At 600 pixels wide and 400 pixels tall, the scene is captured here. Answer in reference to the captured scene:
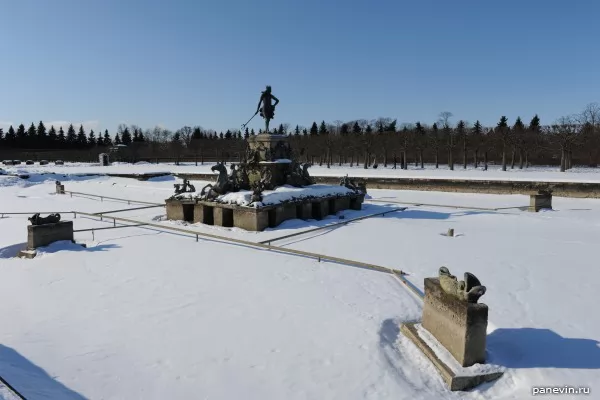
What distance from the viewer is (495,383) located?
5211 mm

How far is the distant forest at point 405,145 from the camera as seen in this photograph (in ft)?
150

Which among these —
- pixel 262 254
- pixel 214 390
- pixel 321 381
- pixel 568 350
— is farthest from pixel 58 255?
pixel 568 350

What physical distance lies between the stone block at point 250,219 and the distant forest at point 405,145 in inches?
483

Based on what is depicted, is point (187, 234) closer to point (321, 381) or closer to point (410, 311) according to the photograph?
point (410, 311)

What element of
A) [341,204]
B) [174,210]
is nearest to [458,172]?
[341,204]

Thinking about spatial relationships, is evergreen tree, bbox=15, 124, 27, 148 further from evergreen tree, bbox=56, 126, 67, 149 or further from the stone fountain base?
the stone fountain base

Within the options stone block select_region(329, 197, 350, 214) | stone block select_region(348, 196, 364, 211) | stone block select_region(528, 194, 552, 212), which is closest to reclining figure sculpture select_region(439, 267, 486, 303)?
stone block select_region(329, 197, 350, 214)

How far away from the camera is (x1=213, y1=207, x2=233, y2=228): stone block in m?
16.5

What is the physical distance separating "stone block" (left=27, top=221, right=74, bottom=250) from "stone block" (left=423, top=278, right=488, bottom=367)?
1123 centimetres

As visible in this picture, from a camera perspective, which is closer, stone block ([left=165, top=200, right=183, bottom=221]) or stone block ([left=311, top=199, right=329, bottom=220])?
stone block ([left=165, top=200, right=183, bottom=221])

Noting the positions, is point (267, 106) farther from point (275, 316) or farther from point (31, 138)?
point (31, 138)

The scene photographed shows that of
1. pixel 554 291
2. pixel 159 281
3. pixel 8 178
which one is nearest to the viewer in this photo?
pixel 554 291

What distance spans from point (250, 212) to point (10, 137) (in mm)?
89753

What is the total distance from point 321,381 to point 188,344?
2146mm
